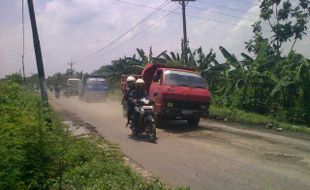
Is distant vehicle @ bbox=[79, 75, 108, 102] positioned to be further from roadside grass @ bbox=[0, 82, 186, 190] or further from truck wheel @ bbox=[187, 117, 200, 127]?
roadside grass @ bbox=[0, 82, 186, 190]

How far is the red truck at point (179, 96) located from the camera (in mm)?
14859

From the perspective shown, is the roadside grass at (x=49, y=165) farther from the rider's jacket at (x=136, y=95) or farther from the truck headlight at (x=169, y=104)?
the truck headlight at (x=169, y=104)

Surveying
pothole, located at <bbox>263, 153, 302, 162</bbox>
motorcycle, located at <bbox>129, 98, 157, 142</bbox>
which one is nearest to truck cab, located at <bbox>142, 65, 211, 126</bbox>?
motorcycle, located at <bbox>129, 98, 157, 142</bbox>

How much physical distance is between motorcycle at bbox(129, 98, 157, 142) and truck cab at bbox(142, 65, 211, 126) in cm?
185

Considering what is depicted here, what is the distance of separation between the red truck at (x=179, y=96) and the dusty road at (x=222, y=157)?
58 cm

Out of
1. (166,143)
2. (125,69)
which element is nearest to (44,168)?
(166,143)

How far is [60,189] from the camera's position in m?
6.36

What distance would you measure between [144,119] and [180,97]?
248 cm

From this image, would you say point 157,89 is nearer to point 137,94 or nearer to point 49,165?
point 137,94

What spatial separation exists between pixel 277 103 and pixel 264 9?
25.6 ft

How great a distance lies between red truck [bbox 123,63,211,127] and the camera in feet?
48.8

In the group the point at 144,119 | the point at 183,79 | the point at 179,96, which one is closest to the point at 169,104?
the point at 179,96

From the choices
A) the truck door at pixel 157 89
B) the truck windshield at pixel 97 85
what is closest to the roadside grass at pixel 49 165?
the truck door at pixel 157 89

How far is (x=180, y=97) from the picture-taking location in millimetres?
14906
